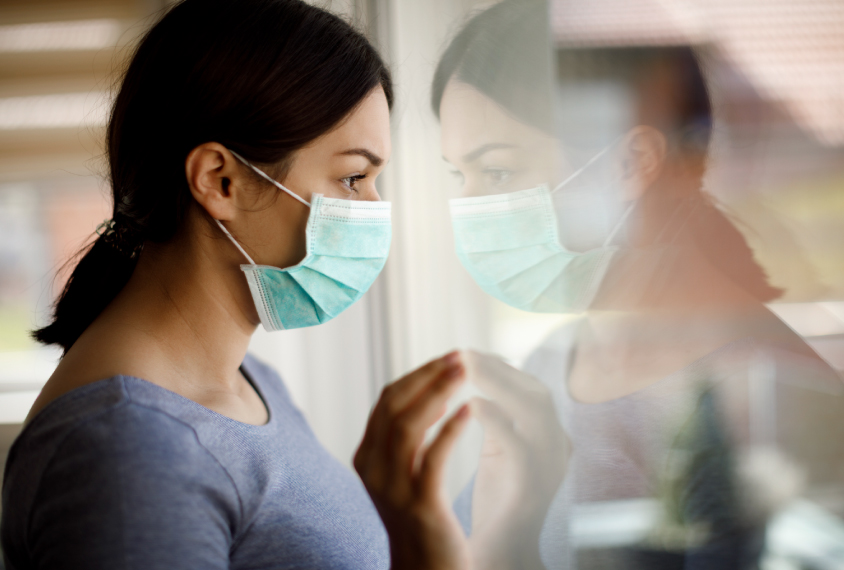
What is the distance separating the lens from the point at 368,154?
81cm

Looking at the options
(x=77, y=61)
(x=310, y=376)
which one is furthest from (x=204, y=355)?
(x=77, y=61)

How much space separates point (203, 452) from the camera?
2.11ft

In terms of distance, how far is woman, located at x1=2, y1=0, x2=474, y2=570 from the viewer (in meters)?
0.58

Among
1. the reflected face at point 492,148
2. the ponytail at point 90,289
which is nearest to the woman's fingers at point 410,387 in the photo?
the reflected face at point 492,148

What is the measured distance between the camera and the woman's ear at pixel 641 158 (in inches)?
25.3

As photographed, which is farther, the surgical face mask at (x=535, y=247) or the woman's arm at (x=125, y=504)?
the surgical face mask at (x=535, y=247)

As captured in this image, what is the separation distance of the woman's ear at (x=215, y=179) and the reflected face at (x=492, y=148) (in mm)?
360

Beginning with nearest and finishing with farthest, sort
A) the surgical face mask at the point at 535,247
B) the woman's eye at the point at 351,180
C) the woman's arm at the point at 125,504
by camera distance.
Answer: the woman's arm at the point at 125,504
the surgical face mask at the point at 535,247
the woman's eye at the point at 351,180

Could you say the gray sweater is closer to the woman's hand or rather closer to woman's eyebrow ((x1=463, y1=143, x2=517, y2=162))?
the woman's hand

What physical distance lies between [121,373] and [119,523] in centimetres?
19

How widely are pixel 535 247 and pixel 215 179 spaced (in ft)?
1.65

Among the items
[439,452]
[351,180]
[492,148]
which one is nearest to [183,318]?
[351,180]

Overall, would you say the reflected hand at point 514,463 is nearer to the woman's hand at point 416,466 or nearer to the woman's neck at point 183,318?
the woman's hand at point 416,466

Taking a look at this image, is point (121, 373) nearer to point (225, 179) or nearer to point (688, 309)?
point (225, 179)
